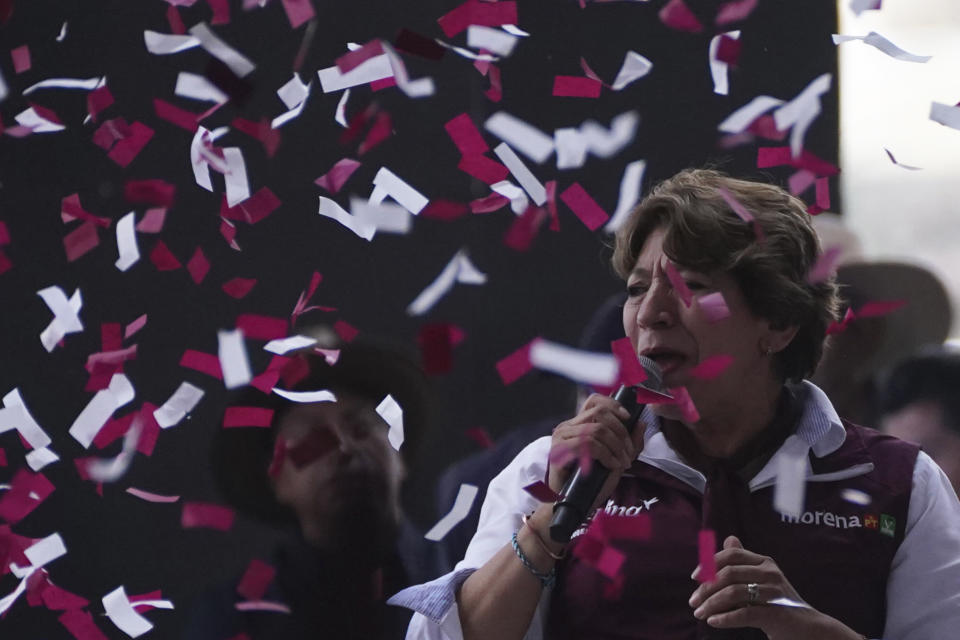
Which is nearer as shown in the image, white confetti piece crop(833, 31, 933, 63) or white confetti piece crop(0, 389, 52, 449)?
white confetti piece crop(833, 31, 933, 63)

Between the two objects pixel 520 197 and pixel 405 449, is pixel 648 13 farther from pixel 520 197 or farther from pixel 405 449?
pixel 405 449

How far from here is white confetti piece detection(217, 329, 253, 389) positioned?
1.97 m

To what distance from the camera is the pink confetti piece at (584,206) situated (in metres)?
1.90

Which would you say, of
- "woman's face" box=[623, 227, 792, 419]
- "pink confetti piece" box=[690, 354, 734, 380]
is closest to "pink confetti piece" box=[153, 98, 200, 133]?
"woman's face" box=[623, 227, 792, 419]

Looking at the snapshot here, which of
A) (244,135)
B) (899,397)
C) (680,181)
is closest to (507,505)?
(680,181)

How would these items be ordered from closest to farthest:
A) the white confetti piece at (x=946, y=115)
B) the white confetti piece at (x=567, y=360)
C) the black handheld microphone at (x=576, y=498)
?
1. the black handheld microphone at (x=576, y=498)
2. the white confetti piece at (x=946, y=115)
3. the white confetti piece at (x=567, y=360)

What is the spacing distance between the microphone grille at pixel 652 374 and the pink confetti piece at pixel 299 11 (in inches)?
39.8

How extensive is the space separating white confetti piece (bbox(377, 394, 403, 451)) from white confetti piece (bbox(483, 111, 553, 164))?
0.47m

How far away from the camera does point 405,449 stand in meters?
1.92

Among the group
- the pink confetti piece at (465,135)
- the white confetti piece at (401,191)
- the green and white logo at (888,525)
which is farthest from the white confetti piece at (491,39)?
the green and white logo at (888,525)

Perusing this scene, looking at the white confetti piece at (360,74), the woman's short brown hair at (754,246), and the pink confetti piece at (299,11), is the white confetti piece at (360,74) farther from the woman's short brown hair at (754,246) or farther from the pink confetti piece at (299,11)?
the woman's short brown hair at (754,246)

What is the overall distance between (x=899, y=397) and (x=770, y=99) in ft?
1.70

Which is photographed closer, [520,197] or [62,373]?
[520,197]

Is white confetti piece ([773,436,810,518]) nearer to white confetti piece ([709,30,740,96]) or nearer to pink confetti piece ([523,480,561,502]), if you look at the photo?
pink confetti piece ([523,480,561,502])
